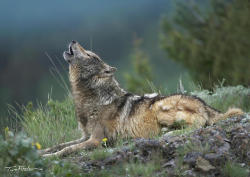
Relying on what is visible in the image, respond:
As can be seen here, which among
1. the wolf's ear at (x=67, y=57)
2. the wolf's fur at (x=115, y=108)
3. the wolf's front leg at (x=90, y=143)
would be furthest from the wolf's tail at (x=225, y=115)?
the wolf's ear at (x=67, y=57)

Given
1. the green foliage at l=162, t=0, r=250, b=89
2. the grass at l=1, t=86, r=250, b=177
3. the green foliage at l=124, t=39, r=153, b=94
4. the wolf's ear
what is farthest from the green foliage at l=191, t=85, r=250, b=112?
the green foliage at l=124, t=39, r=153, b=94

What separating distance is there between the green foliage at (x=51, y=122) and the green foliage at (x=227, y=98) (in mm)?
2807

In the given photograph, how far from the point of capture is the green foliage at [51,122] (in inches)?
289

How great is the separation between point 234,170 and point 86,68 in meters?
3.52

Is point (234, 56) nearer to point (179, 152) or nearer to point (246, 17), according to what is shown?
point (246, 17)

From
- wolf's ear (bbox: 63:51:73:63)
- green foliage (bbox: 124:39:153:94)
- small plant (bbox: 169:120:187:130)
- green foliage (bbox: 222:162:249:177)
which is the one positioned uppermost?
green foliage (bbox: 124:39:153:94)

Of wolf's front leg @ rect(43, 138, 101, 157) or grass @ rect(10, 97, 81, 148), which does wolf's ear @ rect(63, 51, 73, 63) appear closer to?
grass @ rect(10, 97, 81, 148)

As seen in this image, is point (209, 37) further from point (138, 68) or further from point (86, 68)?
point (86, 68)

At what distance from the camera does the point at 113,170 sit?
4996mm

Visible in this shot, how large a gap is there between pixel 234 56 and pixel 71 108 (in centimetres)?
1691

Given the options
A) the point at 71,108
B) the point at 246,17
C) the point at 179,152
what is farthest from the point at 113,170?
the point at 246,17

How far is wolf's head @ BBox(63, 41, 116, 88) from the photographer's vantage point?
7.52 meters

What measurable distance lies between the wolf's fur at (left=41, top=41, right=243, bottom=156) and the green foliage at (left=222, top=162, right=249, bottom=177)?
2201 mm

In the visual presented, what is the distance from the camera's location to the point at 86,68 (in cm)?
754
